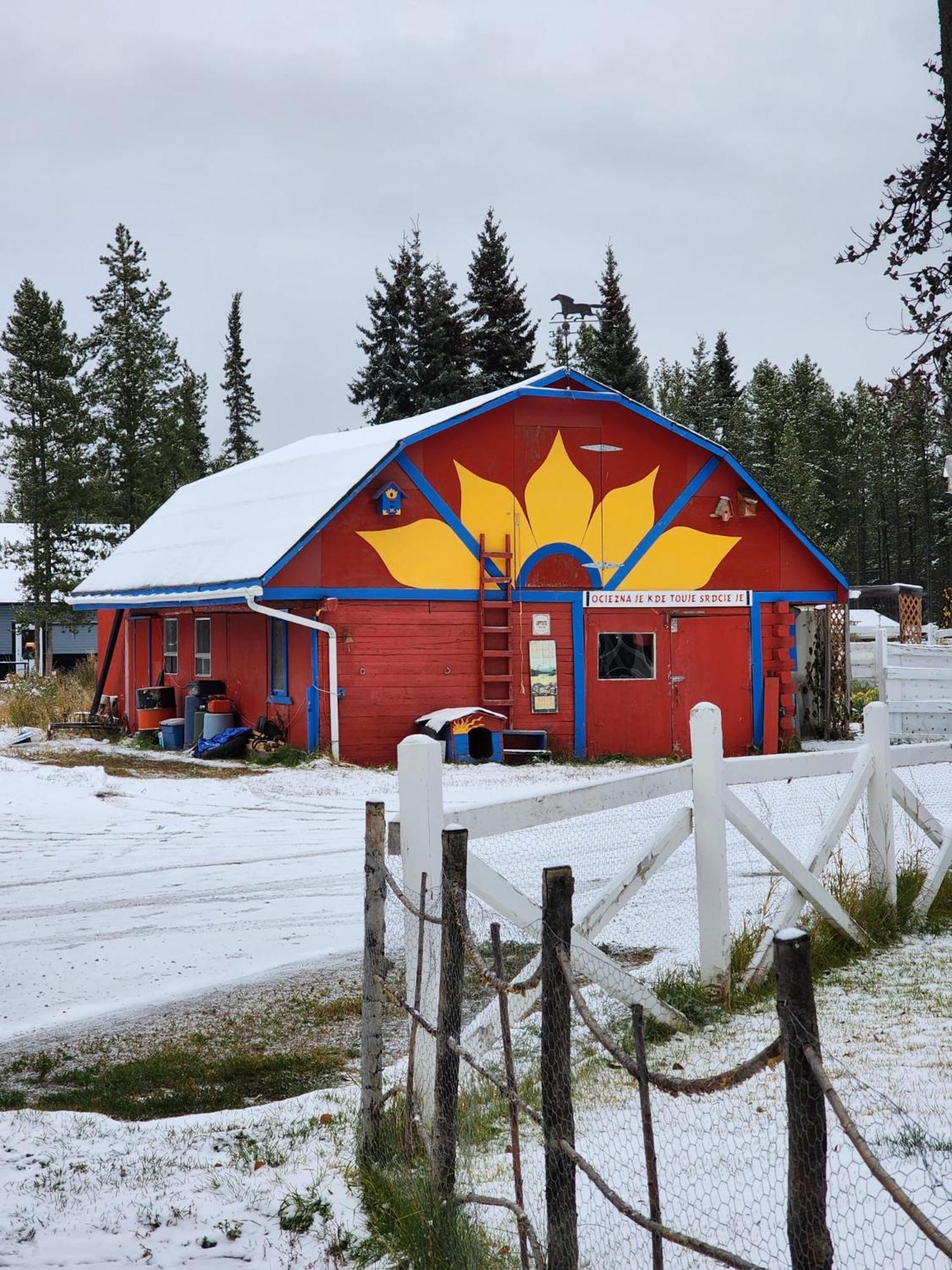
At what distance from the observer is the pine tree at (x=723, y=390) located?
235ft

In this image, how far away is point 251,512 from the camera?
2364cm

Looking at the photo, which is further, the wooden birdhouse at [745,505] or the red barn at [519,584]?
the wooden birdhouse at [745,505]

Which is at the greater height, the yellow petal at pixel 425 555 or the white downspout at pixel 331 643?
the yellow petal at pixel 425 555

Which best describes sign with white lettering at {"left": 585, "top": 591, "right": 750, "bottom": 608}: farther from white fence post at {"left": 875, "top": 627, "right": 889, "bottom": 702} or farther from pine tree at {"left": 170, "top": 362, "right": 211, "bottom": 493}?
pine tree at {"left": 170, "top": 362, "right": 211, "bottom": 493}

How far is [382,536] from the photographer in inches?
785

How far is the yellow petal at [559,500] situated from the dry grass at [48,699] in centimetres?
1119

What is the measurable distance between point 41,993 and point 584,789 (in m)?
3.81

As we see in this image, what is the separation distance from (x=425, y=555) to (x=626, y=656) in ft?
12.2

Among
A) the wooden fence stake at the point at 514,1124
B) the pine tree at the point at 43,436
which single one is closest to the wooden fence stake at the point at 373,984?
the wooden fence stake at the point at 514,1124

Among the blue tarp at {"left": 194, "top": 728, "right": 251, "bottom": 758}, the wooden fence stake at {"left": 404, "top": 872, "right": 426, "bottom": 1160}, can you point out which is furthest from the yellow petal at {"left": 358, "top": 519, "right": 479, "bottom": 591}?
the wooden fence stake at {"left": 404, "top": 872, "right": 426, "bottom": 1160}

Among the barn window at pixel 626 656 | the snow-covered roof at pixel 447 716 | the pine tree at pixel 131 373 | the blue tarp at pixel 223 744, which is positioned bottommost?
the blue tarp at pixel 223 744

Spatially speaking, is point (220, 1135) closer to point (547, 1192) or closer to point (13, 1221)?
point (13, 1221)

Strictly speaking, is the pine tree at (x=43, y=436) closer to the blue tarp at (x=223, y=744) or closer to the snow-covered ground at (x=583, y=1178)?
the blue tarp at (x=223, y=744)

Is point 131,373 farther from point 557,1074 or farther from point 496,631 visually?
point 557,1074
